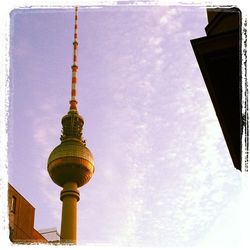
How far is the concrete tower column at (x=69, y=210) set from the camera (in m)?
67.6

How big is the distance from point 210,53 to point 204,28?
4.04 feet

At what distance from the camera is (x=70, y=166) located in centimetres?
7125

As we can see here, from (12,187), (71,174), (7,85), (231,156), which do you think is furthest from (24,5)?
(71,174)

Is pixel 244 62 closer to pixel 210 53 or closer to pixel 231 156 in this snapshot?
pixel 210 53

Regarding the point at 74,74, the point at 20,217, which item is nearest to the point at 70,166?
the point at 74,74

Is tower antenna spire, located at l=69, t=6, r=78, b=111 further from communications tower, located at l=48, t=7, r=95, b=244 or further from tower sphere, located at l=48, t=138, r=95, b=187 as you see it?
tower sphere, located at l=48, t=138, r=95, b=187

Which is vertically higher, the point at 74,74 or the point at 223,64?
the point at 74,74

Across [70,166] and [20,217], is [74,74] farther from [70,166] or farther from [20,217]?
[20,217]

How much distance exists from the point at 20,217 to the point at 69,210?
3184cm

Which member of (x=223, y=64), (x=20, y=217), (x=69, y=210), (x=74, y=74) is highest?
(x=74, y=74)

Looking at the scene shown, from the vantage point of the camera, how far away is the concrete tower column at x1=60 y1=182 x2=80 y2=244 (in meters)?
67.6

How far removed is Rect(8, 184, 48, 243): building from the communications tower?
27.2 meters

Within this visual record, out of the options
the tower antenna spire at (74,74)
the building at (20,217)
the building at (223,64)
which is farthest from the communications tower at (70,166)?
the building at (223,64)

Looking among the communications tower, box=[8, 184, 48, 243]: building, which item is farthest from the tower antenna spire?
box=[8, 184, 48, 243]: building
